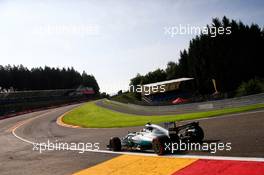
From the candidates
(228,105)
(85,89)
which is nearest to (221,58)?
(228,105)

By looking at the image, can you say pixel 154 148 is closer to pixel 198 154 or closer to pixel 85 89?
pixel 198 154

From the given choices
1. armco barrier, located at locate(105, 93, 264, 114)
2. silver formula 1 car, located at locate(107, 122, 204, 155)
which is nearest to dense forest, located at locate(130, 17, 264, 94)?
armco barrier, located at locate(105, 93, 264, 114)

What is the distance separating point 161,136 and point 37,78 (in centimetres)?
14720

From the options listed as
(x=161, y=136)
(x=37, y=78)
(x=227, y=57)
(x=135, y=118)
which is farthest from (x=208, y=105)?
(x=37, y=78)

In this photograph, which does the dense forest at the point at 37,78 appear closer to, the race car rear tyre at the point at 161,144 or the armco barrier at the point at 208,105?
the armco barrier at the point at 208,105

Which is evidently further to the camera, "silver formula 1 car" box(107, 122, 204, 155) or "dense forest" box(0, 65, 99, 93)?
"dense forest" box(0, 65, 99, 93)

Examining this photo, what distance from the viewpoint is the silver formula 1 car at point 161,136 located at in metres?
14.2

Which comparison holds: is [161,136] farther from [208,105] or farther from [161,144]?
[208,105]

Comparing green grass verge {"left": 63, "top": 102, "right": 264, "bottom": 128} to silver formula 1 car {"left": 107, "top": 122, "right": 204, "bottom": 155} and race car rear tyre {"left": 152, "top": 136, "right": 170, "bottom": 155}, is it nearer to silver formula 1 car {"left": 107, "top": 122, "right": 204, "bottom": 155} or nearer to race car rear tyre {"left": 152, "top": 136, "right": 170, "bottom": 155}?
silver formula 1 car {"left": 107, "top": 122, "right": 204, "bottom": 155}

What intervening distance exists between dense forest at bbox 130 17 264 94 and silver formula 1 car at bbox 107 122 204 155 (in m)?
43.4

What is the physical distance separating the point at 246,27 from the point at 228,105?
39.3 meters

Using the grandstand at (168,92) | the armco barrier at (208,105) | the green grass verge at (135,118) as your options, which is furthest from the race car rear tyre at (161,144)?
the grandstand at (168,92)

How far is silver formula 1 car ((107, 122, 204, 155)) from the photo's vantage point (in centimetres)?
1420

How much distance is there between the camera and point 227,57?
2362 inches
